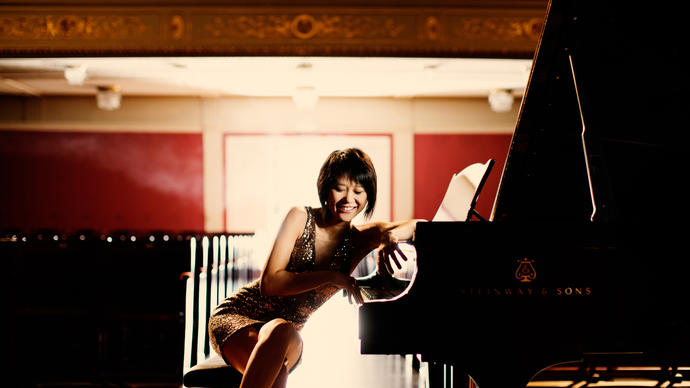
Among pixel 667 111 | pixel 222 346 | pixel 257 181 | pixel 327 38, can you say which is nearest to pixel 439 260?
pixel 222 346

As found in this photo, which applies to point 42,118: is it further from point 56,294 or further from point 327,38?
point 56,294

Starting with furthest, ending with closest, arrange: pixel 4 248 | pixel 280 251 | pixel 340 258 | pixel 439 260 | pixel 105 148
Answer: pixel 105 148 < pixel 4 248 < pixel 340 258 < pixel 280 251 < pixel 439 260

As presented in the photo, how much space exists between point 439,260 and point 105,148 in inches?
336

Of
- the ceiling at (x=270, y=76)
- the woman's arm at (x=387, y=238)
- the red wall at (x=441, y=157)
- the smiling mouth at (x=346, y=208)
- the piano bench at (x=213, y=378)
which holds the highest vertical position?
the ceiling at (x=270, y=76)

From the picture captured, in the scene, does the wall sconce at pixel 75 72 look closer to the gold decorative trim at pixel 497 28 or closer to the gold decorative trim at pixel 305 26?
the gold decorative trim at pixel 305 26

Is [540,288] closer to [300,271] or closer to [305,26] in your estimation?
[300,271]

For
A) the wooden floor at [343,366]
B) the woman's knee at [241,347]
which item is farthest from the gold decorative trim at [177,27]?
the woman's knee at [241,347]

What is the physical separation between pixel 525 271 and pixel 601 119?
81cm

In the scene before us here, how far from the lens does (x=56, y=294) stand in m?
3.61

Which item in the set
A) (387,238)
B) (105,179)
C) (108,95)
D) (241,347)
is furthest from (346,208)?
(105,179)

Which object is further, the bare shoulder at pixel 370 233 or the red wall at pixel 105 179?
the red wall at pixel 105 179

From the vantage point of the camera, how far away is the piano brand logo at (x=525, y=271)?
1.50 meters

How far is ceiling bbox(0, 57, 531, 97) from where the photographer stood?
21.0ft

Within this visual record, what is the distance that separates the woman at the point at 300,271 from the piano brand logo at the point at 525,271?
400 millimetres
